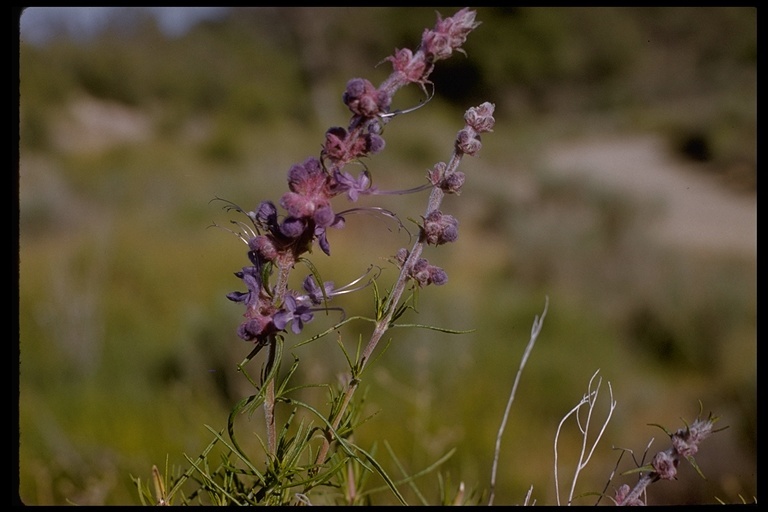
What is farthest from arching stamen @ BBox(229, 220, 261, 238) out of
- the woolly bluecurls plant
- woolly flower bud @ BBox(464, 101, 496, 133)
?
woolly flower bud @ BBox(464, 101, 496, 133)

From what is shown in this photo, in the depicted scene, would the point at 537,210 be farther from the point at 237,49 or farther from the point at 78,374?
the point at 237,49

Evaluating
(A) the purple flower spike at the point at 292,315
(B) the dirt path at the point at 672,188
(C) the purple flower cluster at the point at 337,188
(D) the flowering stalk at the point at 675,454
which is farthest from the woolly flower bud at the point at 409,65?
(B) the dirt path at the point at 672,188

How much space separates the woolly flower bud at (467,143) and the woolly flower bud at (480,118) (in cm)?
2

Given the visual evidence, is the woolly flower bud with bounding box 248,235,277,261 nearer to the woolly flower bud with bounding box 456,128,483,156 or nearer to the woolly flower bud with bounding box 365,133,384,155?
the woolly flower bud with bounding box 365,133,384,155

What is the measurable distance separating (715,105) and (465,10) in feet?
63.8

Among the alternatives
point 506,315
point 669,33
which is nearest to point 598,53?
point 669,33

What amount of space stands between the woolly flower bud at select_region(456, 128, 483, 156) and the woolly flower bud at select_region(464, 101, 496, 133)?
2 centimetres

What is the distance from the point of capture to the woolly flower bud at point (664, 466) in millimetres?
950

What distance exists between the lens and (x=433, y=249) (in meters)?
8.34

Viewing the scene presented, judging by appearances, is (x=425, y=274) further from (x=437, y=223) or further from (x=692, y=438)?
(x=692, y=438)

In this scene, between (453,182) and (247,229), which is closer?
(453,182)

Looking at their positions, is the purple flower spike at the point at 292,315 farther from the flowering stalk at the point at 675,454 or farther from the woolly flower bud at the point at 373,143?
the flowering stalk at the point at 675,454

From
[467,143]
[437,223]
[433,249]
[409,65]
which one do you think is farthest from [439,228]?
[433,249]

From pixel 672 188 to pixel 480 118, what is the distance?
48.2 feet
